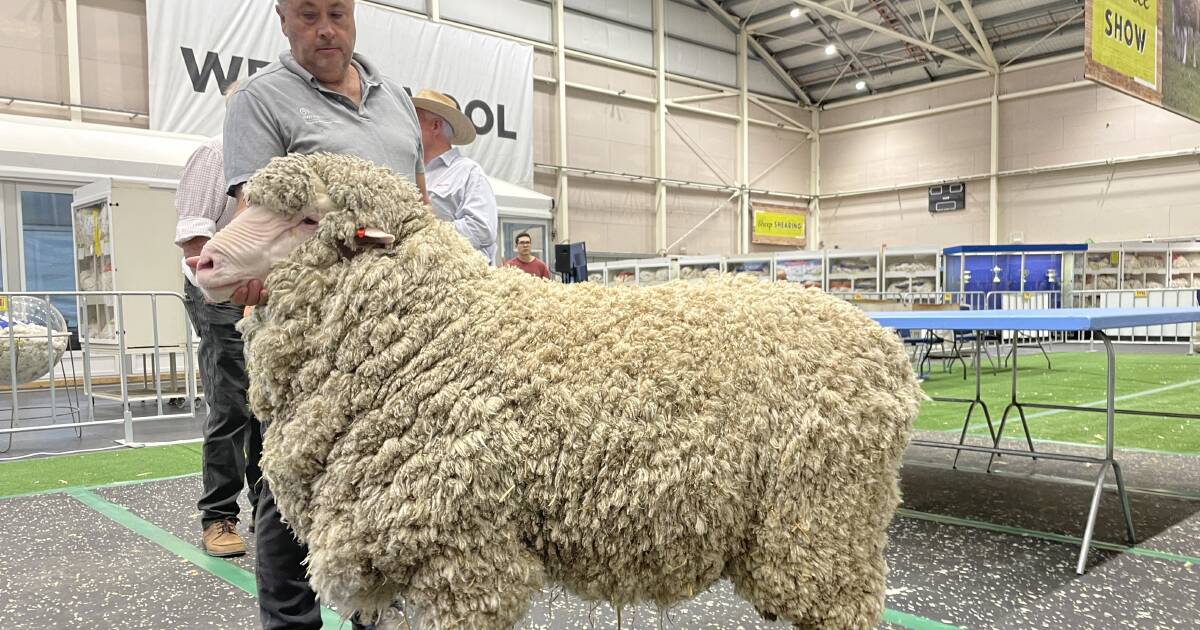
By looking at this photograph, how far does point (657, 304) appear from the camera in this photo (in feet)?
4.61

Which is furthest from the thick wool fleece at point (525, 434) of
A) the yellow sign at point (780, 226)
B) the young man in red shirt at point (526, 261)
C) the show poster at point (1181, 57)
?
the yellow sign at point (780, 226)

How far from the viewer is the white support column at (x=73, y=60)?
9.73m

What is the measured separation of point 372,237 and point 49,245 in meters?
10.4

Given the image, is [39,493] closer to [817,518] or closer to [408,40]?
[817,518]

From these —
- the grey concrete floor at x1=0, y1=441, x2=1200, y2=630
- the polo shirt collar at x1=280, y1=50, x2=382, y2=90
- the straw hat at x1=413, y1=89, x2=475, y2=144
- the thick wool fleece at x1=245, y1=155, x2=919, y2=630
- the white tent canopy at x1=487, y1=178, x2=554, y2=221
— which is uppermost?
the white tent canopy at x1=487, y1=178, x2=554, y2=221

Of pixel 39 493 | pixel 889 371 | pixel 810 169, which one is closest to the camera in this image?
pixel 889 371

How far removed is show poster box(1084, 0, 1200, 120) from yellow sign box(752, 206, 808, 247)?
12.8 metres

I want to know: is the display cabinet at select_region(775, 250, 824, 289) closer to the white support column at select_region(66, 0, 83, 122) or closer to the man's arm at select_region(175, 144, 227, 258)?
the white support column at select_region(66, 0, 83, 122)

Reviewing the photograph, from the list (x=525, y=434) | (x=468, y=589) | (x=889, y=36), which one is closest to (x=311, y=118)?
(x=525, y=434)

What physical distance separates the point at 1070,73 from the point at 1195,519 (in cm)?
1637

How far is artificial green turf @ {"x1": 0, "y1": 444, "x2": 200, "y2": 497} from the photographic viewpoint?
3.99m

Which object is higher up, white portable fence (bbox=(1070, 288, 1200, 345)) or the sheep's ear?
the sheep's ear

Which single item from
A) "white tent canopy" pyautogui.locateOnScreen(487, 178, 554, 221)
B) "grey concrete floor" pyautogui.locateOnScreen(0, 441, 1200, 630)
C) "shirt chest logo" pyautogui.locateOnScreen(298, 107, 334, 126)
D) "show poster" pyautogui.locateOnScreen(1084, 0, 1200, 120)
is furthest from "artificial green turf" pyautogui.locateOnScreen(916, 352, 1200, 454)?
"white tent canopy" pyautogui.locateOnScreen(487, 178, 554, 221)

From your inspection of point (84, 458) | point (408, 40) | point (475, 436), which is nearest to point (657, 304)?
point (475, 436)
